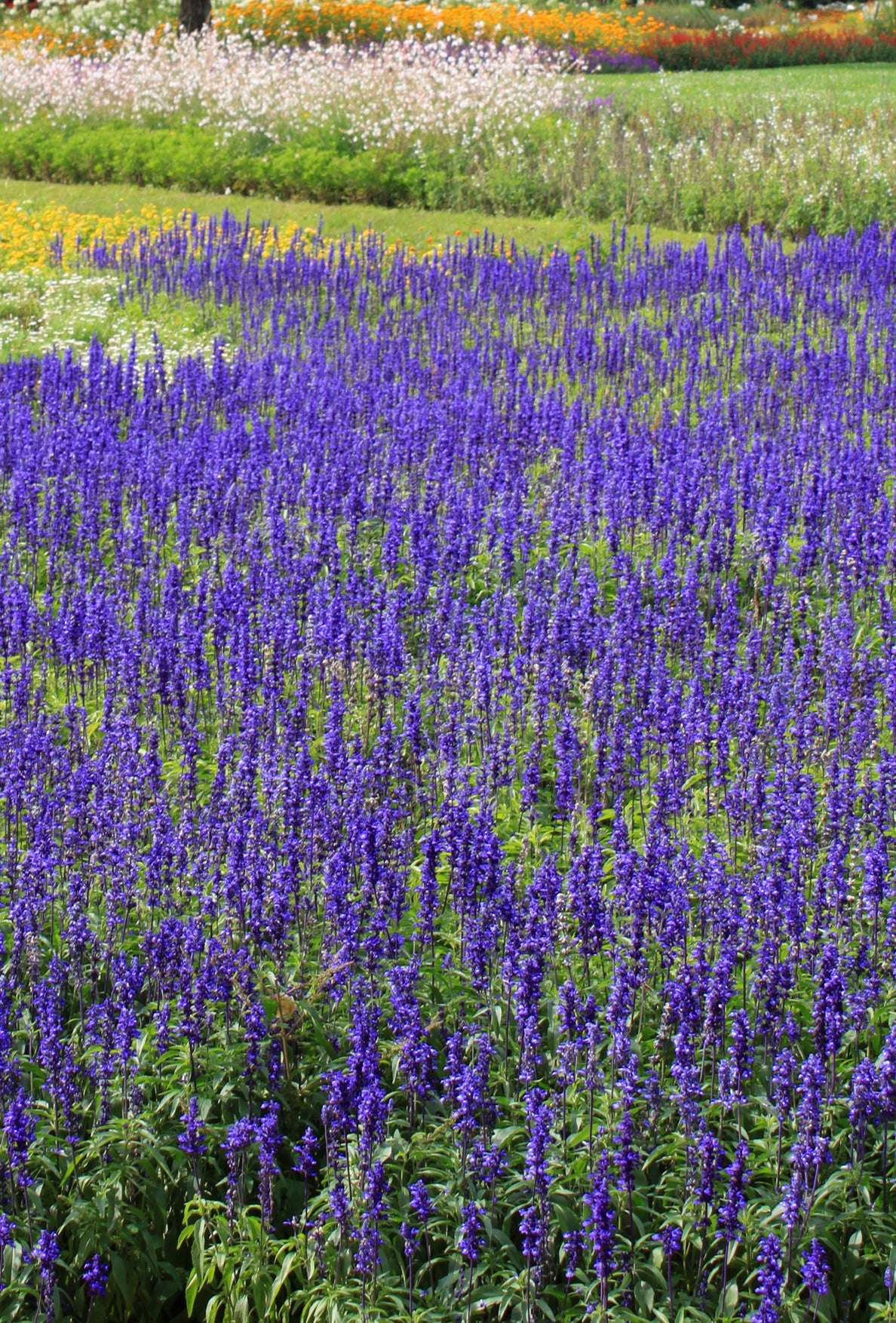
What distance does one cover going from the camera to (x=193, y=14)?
31.1m

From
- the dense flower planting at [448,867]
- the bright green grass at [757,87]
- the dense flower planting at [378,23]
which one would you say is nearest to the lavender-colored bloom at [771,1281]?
the dense flower planting at [448,867]

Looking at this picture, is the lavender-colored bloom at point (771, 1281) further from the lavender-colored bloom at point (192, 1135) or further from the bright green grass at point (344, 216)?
the bright green grass at point (344, 216)

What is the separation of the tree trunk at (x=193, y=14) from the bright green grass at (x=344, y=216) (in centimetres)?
940

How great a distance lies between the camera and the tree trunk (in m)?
31.0

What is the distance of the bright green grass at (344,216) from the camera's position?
1769 centimetres

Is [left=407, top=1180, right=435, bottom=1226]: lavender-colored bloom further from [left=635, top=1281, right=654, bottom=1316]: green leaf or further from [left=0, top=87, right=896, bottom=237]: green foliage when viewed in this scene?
[left=0, top=87, right=896, bottom=237]: green foliage

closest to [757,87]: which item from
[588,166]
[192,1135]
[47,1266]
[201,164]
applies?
[588,166]

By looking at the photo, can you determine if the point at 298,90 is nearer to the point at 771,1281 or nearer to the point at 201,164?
the point at 201,164

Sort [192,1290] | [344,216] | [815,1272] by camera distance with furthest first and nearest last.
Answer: [344,216] < [192,1290] < [815,1272]


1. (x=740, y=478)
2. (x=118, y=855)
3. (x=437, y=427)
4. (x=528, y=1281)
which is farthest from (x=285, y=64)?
(x=528, y=1281)

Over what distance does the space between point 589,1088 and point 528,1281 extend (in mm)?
542

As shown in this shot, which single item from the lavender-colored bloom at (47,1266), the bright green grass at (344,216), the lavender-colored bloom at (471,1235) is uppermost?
the bright green grass at (344,216)

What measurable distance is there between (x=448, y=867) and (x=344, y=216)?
16087mm

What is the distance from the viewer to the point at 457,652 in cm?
656
